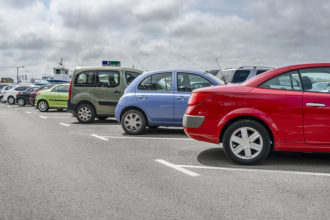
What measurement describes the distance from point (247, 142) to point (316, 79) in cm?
140

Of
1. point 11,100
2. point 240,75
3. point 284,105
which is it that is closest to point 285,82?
point 284,105

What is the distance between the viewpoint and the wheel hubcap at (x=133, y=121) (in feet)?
31.6

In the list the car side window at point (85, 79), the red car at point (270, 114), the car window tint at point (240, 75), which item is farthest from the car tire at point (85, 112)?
the red car at point (270, 114)

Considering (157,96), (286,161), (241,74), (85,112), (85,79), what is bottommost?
(286,161)

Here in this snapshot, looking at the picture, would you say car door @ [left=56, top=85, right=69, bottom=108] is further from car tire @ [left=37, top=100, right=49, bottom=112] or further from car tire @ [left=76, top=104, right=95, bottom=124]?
car tire @ [left=76, top=104, right=95, bottom=124]

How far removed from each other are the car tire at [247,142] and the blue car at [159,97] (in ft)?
10.4

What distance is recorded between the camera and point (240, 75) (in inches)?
518

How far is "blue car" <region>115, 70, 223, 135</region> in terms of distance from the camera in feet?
29.9

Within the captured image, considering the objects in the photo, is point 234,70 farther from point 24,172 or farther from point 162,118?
point 24,172

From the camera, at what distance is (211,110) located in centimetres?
606

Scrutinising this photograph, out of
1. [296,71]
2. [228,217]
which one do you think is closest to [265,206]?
[228,217]

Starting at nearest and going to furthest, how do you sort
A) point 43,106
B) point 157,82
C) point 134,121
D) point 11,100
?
point 157,82
point 134,121
point 43,106
point 11,100

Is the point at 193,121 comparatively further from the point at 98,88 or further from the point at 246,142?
the point at 98,88

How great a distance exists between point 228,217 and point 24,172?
3.23 metres
